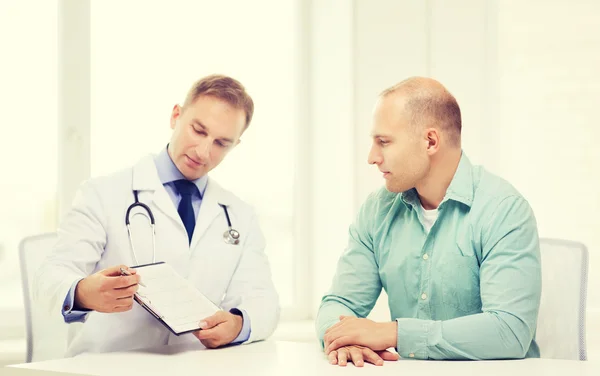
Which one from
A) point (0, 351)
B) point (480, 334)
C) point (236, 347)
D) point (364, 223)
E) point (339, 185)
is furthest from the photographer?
point (339, 185)

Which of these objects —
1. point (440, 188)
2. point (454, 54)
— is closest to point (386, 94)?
point (440, 188)

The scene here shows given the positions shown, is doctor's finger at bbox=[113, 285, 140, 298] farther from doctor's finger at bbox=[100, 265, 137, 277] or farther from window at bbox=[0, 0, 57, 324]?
window at bbox=[0, 0, 57, 324]

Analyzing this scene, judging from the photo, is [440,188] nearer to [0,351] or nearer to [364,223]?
[364,223]

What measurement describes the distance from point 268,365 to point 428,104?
81 centimetres

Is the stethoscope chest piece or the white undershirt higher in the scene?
the white undershirt

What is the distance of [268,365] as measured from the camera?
1.66 meters

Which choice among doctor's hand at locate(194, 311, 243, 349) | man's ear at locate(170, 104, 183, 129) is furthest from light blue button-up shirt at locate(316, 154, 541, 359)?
man's ear at locate(170, 104, 183, 129)

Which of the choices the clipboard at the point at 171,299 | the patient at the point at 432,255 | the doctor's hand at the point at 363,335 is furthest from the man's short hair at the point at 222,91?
the doctor's hand at the point at 363,335

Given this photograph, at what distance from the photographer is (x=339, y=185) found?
11.5 feet

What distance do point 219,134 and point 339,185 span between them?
144 cm

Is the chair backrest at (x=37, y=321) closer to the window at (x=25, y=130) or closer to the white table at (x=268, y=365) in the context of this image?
the white table at (x=268, y=365)

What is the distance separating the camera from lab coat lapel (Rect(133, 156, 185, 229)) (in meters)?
2.10

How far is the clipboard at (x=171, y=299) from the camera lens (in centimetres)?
176

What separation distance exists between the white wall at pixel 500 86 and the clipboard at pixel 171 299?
1584 millimetres
